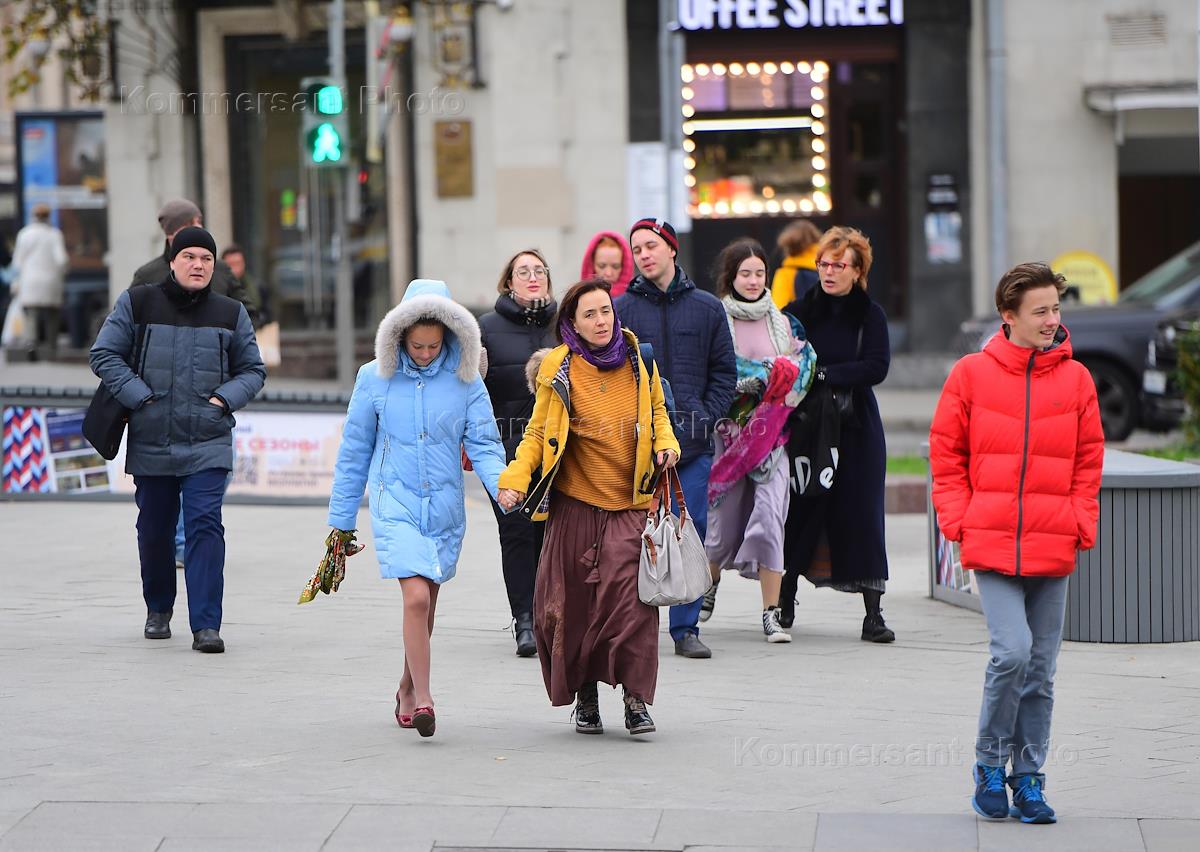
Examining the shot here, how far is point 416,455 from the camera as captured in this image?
670 cm

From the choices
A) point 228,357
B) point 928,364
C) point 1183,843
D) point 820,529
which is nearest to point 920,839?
point 1183,843

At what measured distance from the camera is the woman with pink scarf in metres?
8.57

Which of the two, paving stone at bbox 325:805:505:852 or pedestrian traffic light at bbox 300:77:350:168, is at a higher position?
pedestrian traffic light at bbox 300:77:350:168

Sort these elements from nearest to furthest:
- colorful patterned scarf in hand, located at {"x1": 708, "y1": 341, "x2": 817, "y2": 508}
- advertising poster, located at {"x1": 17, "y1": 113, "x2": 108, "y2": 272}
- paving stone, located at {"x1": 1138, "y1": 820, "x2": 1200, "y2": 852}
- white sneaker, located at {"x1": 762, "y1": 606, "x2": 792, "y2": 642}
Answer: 1. paving stone, located at {"x1": 1138, "y1": 820, "x2": 1200, "y2": 852}
2. colorful patterned scarf in hand, located at {"x1": 708, "y1": 341, "x2": 817, "y2": 508}
3. white sneaker, located at {"x1": 762, "y1": 606, "x2": 792, "y2": 642}
4. advertising poster, located at {"x1": 17, "y1": 113, "x2": 108, "y2": 272}

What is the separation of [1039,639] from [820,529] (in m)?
3.21

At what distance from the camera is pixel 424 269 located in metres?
22.0

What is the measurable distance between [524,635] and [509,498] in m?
1.90

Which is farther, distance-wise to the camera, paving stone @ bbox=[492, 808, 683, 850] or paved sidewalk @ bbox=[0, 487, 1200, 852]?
paved sidewalk @ bbox=[0, 487, 1200, 852]

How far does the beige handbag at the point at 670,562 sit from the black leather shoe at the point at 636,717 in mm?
342

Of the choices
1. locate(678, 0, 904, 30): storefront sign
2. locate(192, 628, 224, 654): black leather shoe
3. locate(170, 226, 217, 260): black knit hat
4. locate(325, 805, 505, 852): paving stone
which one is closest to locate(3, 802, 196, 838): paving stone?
locate(325, 805, 505, 852): paving stone

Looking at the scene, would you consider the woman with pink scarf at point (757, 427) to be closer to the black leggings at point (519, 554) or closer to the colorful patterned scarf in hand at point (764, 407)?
the colorful patterned scarf in hand at point (764, 407)

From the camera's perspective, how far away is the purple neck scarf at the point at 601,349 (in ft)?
22.1

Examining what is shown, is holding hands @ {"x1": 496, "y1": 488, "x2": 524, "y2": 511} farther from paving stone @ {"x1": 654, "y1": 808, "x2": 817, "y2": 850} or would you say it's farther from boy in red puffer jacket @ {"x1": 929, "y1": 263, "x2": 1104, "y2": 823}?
boy in red puffer jacket @ {"x1": 929, "y1": 263, "x2": 1104, "y2": 823}

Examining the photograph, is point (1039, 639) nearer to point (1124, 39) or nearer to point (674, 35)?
point (674, 35)
